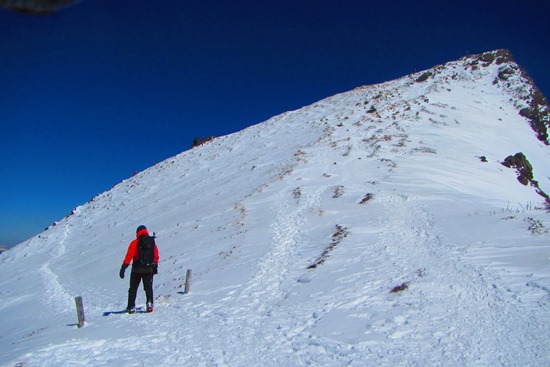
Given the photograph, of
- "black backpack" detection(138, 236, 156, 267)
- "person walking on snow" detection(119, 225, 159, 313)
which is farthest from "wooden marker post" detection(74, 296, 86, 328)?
"black backpack" detection(138, 236, 156, 267)

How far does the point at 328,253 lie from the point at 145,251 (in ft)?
20.1

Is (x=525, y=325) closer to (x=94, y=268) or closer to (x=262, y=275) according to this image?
(x=262, y=275)

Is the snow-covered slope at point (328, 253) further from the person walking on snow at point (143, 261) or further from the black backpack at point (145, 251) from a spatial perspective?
the black backpack at point (145, 251)

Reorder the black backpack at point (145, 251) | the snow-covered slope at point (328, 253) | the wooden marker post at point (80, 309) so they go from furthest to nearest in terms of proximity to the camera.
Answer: the black backpack at point (145, 251), the wooden marker post at point (80, 309), the snow-covered slope at point (328, 253)

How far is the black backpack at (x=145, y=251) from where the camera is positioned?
1004cm

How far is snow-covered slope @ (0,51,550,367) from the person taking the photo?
7.07 metres

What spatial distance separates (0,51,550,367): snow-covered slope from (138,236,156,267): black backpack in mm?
1368

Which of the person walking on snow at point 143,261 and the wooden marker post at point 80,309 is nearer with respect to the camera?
the wooden marker post at point 80,309

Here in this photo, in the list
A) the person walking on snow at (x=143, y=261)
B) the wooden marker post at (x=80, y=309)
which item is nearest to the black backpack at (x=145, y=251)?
the person walking on snow at (x=143, y=261)

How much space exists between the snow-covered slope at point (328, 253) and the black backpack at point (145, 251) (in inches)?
53.9

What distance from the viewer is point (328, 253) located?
13102 mm

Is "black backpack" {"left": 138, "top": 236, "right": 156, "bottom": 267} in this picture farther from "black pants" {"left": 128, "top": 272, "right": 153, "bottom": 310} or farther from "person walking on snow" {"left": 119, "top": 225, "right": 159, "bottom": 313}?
"black pants" {"left": 128, "top": 272, "right": 153, "bottom": 310}

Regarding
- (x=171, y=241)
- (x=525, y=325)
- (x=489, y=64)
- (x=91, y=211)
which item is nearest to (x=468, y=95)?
(x=489, y=64)

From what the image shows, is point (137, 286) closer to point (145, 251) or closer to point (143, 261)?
point (143, 261)
